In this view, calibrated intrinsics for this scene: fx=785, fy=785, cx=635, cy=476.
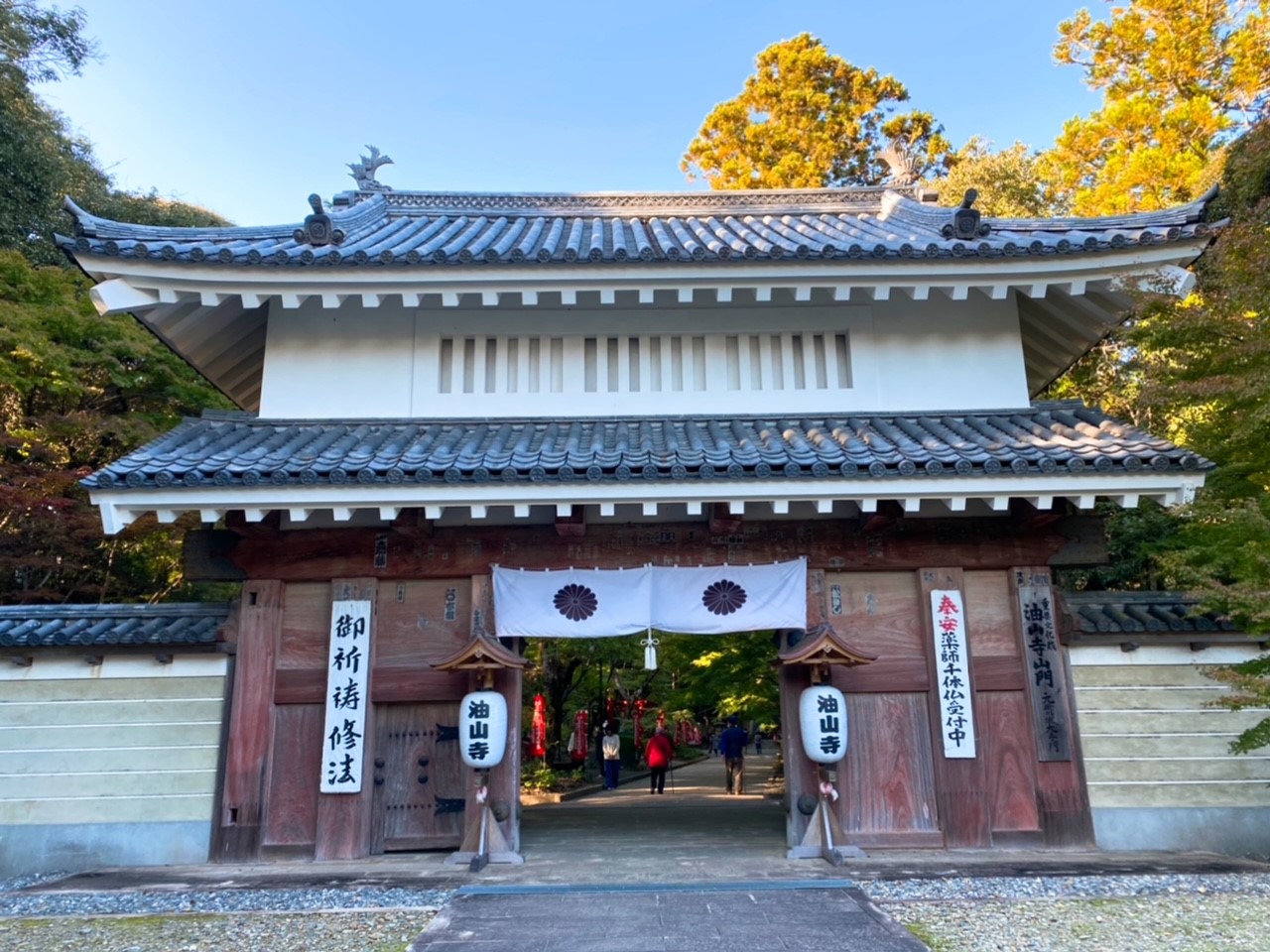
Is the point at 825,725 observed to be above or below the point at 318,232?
below

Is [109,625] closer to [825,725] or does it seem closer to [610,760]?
[825,725]

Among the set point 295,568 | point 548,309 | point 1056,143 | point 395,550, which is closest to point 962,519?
point 548,309

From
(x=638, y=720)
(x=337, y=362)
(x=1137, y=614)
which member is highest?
(x=337, y=362)

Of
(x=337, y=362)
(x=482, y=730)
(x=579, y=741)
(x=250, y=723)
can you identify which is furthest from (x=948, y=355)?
(x=579, y=741)

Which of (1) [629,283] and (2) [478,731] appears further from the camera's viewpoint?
(1) [629,283]

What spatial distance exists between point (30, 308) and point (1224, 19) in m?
29.9

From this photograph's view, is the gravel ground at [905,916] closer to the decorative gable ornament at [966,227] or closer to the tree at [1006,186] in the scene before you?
the decorative gable ornament at [966,227]

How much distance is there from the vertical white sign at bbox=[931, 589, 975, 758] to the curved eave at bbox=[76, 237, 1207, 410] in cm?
338

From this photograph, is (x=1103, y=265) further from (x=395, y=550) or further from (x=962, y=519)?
(x=395, y=550)

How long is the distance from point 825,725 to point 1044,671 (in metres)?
2.40

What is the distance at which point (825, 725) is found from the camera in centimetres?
735

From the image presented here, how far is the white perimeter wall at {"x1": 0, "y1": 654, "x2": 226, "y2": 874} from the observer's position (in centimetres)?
758

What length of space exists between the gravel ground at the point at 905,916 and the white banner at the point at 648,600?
249 centimetres

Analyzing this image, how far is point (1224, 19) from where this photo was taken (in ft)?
70.0
